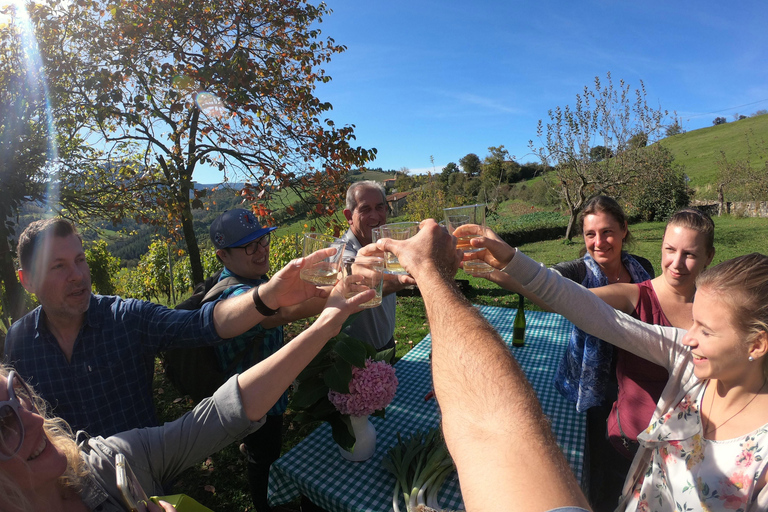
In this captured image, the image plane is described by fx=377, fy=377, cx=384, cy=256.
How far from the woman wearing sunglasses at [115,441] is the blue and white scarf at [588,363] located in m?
1.94

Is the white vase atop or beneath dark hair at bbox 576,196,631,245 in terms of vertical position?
beneath

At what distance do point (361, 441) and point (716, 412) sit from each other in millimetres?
1836

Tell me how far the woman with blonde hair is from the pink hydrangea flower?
107 cm

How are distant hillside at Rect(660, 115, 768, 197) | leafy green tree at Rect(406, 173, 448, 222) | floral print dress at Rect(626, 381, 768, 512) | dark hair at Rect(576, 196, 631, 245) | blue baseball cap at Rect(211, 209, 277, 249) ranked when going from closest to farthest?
floral print dress at Rect(626, 381, 768, 512), blue baseball cap at Rect(211, 209, 277, 249), dark hair at Rect(576, 196, 631, 245), leafy green tree at Rect(406, 173, 448, 222), distant hillside at Rect(660, 115, 768, 197)

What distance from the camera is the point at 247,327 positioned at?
7.64 ft

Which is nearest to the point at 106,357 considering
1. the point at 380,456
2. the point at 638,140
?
the point at 380,456

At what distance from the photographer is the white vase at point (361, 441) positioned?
2.40m

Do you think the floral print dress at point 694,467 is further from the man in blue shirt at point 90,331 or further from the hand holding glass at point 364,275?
the man in blue shirt at point 90,331

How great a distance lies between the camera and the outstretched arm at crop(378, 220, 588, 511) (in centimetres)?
84

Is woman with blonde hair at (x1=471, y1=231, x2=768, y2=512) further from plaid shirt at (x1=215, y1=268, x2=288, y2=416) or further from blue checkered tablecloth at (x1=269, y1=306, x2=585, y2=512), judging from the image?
plaid shirt at (x1=215, y1=268, x2=288, y2=416)

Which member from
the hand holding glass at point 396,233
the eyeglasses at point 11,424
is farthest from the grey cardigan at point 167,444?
the hand holding glass at point 396,233

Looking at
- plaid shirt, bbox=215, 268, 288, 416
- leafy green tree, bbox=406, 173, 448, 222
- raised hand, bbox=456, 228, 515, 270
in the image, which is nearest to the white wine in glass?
raised hand, bbox=456, 228, 515, 270

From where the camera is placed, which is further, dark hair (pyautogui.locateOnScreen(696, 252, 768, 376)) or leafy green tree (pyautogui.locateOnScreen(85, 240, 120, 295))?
leafy green tree (pyautogui.locateOnScreen(85, 240, 120, 295))

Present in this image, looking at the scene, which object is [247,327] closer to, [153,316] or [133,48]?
[153,316]
